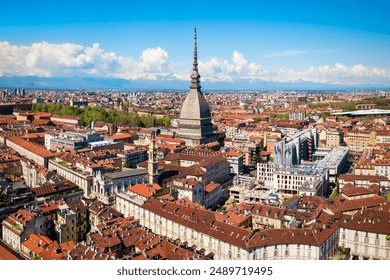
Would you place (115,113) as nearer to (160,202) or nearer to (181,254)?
(160,202)

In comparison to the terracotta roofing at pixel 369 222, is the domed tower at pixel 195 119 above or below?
above

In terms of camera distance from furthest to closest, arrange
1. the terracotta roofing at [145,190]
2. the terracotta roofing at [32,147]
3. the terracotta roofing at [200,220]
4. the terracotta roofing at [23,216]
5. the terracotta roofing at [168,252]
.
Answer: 1. the terracotta roofing at [32,147]
2. the terracotta roofing at [145,190]
3. the terracotta roofing at [23,216]
4. the terracotta roofing at [200,220]
5. the terracotta roofing at [168,252]

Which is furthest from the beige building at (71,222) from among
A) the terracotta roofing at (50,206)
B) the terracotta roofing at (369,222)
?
the terracotta roofing at (369,222)

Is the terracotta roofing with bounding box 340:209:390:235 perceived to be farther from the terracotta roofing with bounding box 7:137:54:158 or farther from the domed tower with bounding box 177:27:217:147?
the domed tower with bounding box 177:27:217:147

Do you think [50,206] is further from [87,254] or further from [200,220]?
[200,220]

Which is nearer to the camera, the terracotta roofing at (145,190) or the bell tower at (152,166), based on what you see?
the terracotta roofing at (145,190)

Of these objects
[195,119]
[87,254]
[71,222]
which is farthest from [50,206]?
[195,119]

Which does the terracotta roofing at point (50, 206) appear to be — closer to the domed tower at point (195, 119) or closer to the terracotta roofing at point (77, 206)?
the terracotta roofing at point (77, 206)

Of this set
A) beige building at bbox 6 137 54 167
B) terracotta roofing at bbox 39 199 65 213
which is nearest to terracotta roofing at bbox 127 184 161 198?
terracotta roofing at bbox 39 199 65 213

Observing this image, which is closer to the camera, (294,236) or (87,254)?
(87,254)
